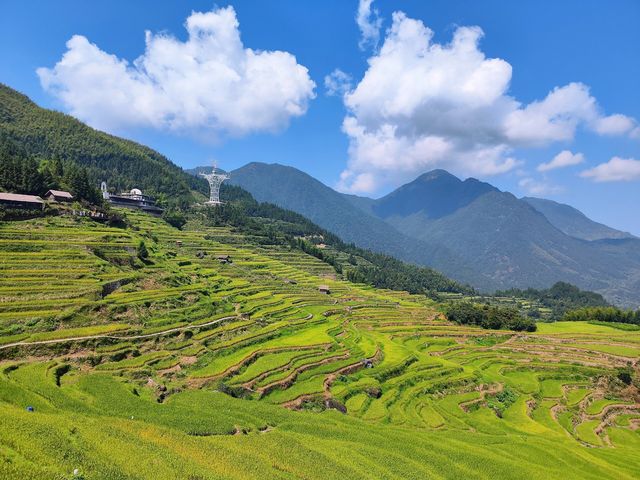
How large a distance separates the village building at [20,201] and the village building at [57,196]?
5528 millimetres

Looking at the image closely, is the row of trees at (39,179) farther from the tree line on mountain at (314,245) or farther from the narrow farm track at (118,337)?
the tree line on mountain at (314,245)

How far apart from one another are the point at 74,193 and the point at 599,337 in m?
95.6

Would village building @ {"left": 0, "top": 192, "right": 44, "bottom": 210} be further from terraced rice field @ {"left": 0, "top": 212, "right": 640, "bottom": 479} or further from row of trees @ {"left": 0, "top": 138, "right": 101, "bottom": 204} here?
terraced rice field @ {"left": 0, "top": 212, "right": 640, "bottom": 479}

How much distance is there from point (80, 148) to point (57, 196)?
9085 cm

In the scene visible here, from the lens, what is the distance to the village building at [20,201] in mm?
52469

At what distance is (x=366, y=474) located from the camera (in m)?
21.4

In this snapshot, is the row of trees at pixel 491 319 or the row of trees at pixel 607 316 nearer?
the row of trees at pixel 491 319

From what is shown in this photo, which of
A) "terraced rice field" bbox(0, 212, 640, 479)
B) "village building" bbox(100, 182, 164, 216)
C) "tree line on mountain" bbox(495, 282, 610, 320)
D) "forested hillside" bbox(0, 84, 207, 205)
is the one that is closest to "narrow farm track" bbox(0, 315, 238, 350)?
"terraced rice field" bbox(0, 212, 640, 479)

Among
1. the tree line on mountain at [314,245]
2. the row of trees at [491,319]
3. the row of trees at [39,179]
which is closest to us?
the row of trees at [39,179]

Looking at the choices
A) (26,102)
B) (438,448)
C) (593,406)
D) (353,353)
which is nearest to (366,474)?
(438,448)

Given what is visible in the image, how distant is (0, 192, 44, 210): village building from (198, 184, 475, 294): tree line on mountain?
59168 millimetres

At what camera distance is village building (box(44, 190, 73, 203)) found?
61875 mm

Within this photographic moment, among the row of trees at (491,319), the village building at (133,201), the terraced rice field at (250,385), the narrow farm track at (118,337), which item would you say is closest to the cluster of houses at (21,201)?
the terraced rice field at (250,385)

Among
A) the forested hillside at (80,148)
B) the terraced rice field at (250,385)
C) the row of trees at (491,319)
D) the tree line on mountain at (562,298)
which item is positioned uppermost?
the forested hillside at (80,148)
